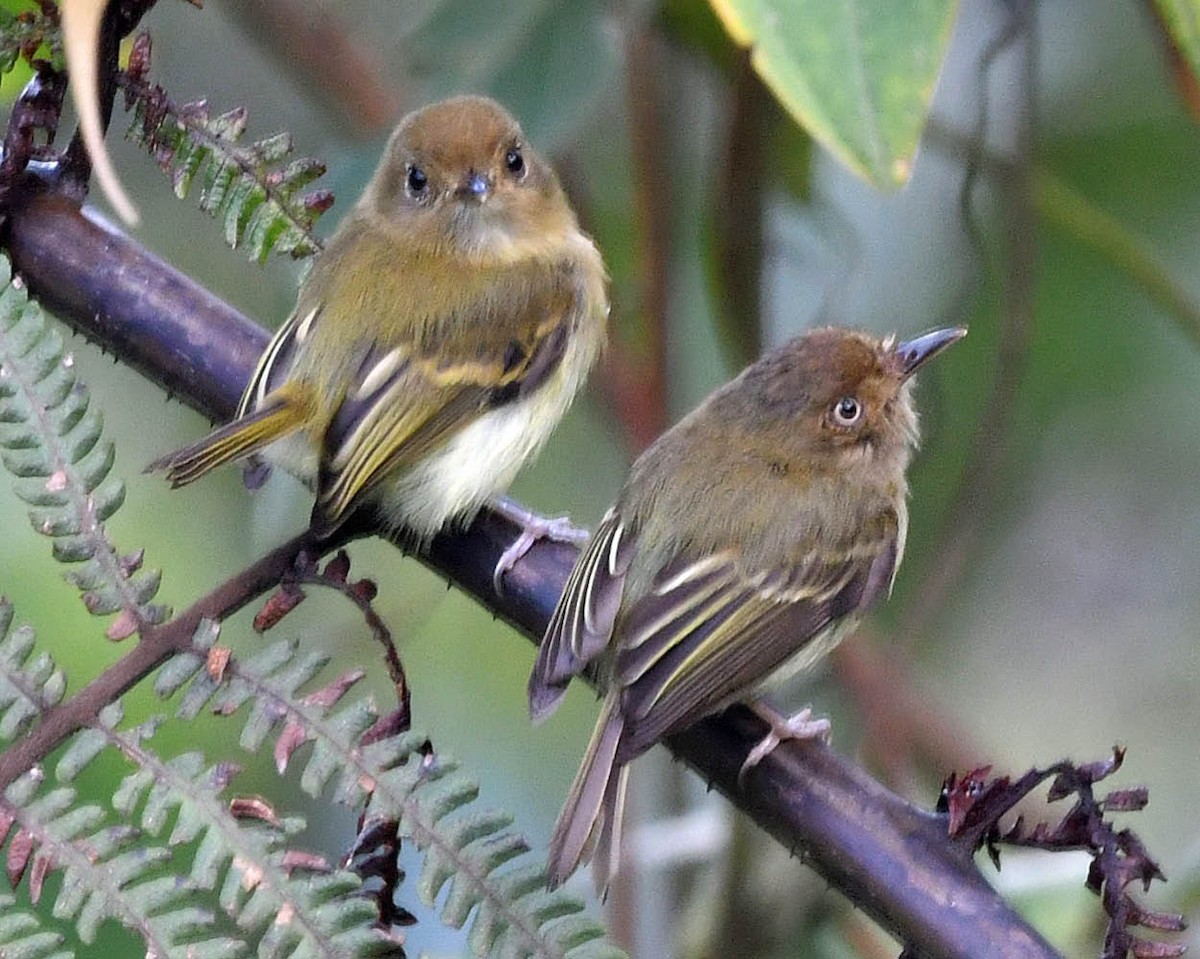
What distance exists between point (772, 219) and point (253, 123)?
4.69ft

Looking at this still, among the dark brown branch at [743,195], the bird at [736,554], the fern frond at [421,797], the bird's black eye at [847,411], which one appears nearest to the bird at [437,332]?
the bird at [736,554]

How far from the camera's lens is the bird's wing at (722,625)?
159 cm

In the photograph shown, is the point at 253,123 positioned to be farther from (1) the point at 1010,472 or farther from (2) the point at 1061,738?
(2) the point at 1061,738

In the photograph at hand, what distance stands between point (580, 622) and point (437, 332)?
788 millimetres

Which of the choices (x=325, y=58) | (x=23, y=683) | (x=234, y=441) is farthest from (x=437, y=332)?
(x=23, y=683)

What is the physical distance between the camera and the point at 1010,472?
3.05 m

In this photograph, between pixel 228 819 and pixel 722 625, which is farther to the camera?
pixel 722 625

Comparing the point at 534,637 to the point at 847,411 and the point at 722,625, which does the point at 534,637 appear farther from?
the point at 847,411

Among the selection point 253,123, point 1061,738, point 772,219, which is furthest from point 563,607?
point 1061,738

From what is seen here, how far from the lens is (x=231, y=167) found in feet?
4.96

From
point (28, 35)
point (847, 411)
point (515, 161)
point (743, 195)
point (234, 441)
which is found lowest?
point (847, 411)

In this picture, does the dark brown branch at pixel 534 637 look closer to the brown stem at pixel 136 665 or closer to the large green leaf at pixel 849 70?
the brown stem at pixel 136 665

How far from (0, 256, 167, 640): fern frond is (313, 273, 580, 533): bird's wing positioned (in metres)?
0.72

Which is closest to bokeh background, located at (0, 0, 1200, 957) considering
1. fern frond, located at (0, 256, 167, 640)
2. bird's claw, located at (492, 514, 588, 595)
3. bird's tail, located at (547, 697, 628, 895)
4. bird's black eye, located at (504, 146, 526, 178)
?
bird's black eye, located at (504, 146, 526, 178)
